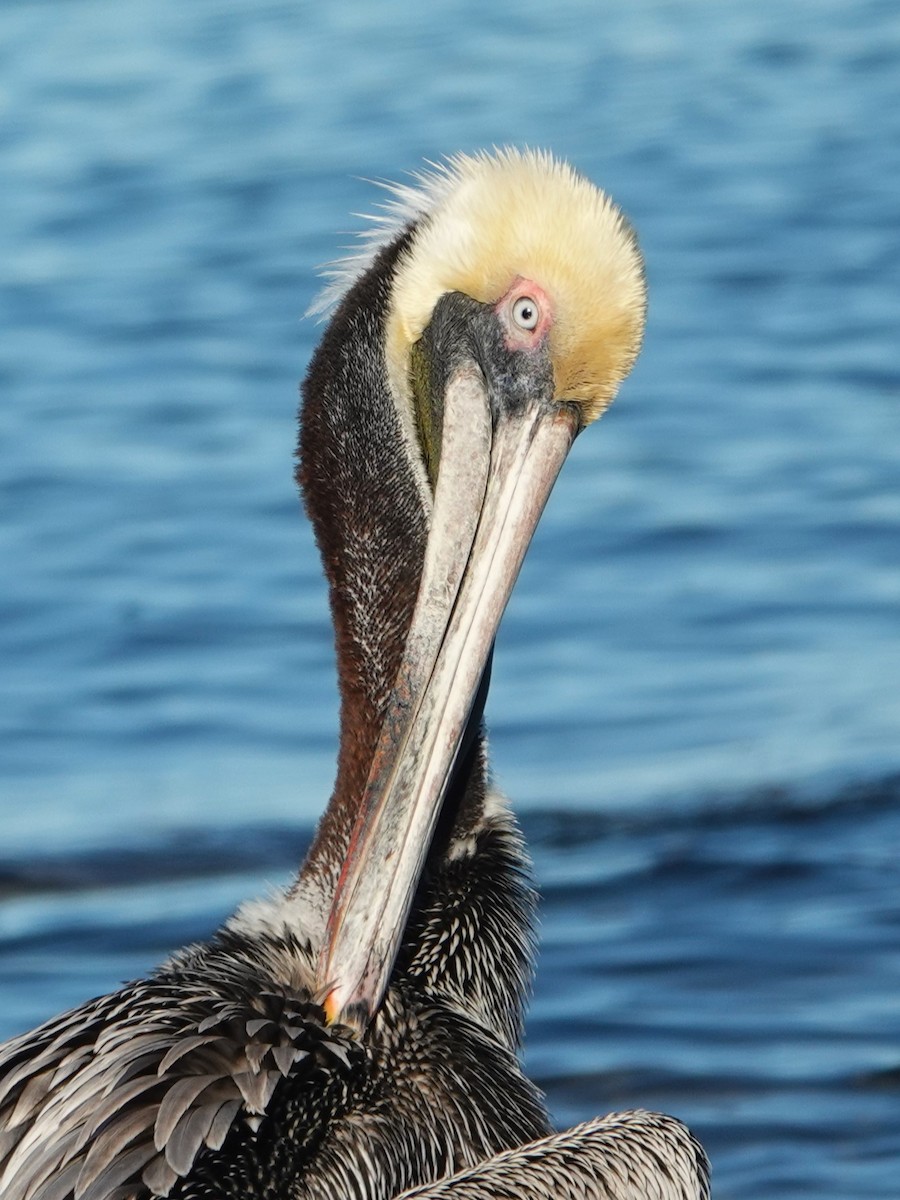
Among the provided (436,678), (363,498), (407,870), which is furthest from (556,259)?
(407,870)

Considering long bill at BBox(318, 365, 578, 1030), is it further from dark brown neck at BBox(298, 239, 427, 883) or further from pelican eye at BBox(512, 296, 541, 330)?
dark brown neck at BBox(298, 239, 427, 883)

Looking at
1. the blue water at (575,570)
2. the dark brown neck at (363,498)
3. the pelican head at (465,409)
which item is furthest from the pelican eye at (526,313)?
the blue water at (575,570)

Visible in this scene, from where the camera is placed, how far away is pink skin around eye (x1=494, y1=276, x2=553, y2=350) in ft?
13.6

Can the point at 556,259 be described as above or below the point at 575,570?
below

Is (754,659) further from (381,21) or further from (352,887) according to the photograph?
(381,21)

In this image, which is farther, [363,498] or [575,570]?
[575,570]

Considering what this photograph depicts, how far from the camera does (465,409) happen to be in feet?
13.6

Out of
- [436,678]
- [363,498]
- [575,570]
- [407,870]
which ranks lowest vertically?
[407,870]

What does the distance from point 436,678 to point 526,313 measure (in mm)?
699

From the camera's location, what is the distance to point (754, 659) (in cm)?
827

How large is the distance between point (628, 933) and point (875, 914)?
2.37ft

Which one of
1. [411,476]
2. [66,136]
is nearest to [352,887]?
[411,476]

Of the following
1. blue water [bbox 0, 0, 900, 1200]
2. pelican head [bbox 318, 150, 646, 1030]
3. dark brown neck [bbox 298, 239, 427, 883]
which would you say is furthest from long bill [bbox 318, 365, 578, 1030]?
blue water [bbox 0, 0, 900, 1200]

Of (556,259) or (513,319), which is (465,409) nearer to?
(513,319)
